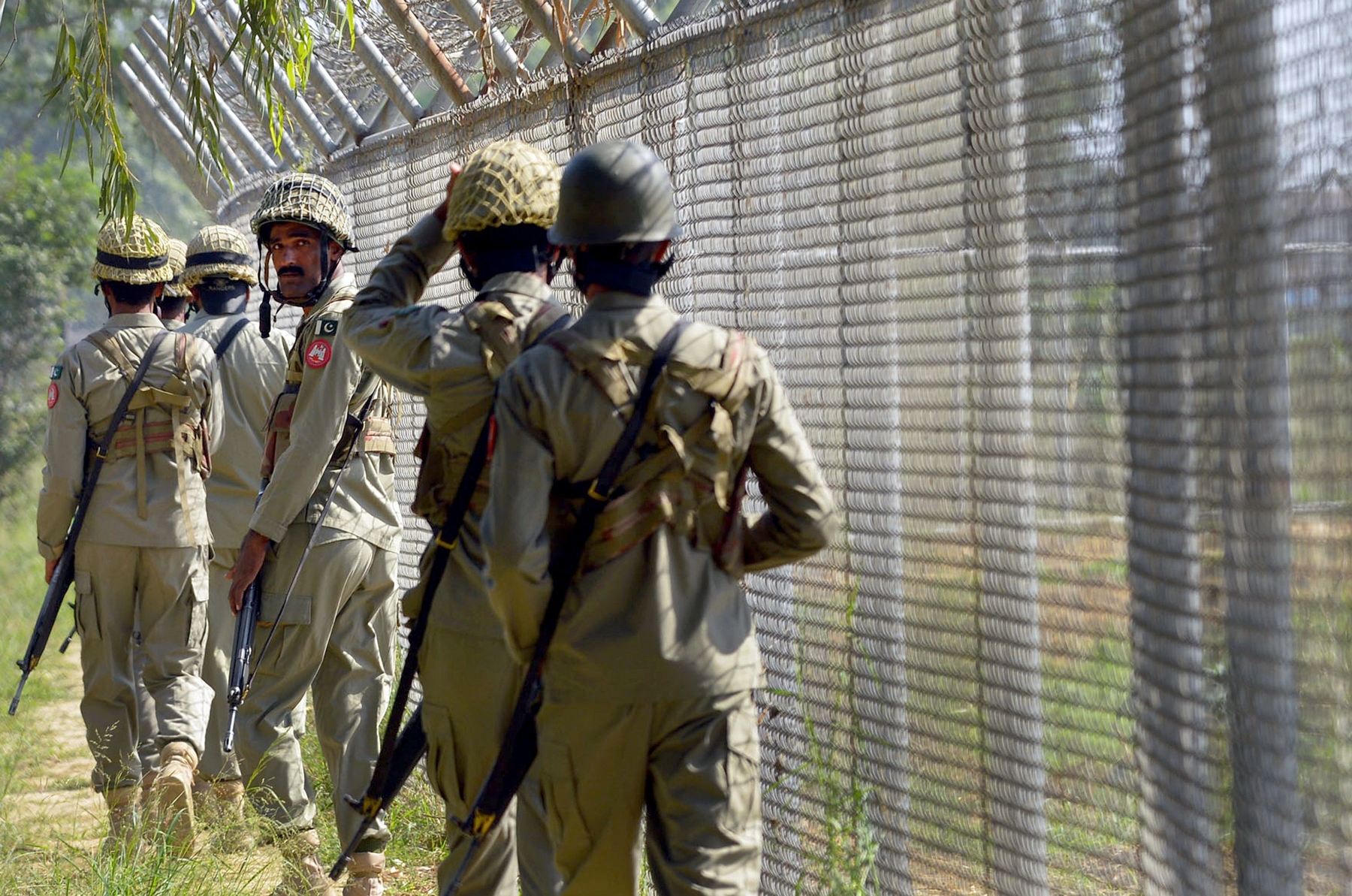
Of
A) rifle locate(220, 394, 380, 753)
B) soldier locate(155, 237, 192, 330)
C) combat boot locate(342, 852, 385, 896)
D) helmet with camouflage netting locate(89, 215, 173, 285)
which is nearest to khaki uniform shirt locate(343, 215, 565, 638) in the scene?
rifle locate(220, 394, 380, 753)

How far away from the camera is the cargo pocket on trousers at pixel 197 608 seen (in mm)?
5645

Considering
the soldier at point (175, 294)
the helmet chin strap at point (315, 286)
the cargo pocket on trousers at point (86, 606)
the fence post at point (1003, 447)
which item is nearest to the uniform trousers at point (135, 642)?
the cargo pocket on trousers at point (86, 606)

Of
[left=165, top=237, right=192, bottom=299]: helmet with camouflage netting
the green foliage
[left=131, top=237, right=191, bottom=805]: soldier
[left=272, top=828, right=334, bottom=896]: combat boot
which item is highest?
the green foliage

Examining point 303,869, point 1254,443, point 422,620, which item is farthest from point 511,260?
point 303,869

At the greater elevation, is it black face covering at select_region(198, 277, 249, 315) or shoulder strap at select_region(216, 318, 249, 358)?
black face covering at select_region(198, 277, 249, 315)

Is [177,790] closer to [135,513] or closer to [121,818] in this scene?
[121,818]

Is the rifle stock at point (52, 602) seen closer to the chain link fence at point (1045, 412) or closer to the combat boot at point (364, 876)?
the combat boot at point (364, 876)

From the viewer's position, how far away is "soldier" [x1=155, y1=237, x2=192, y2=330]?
18.7 ft

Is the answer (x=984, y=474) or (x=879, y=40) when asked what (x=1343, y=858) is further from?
(x=879, y=40)

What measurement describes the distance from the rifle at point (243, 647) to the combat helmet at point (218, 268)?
1.86m

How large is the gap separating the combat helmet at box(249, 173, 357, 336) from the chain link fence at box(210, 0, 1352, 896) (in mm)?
1010

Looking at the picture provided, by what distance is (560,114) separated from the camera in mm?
4773

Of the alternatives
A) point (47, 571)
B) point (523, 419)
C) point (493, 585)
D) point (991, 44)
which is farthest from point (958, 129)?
point (47, 571)

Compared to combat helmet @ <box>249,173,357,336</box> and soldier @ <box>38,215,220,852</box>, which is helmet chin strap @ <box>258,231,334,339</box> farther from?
soldier @ <box>38,215,220,852</box>
